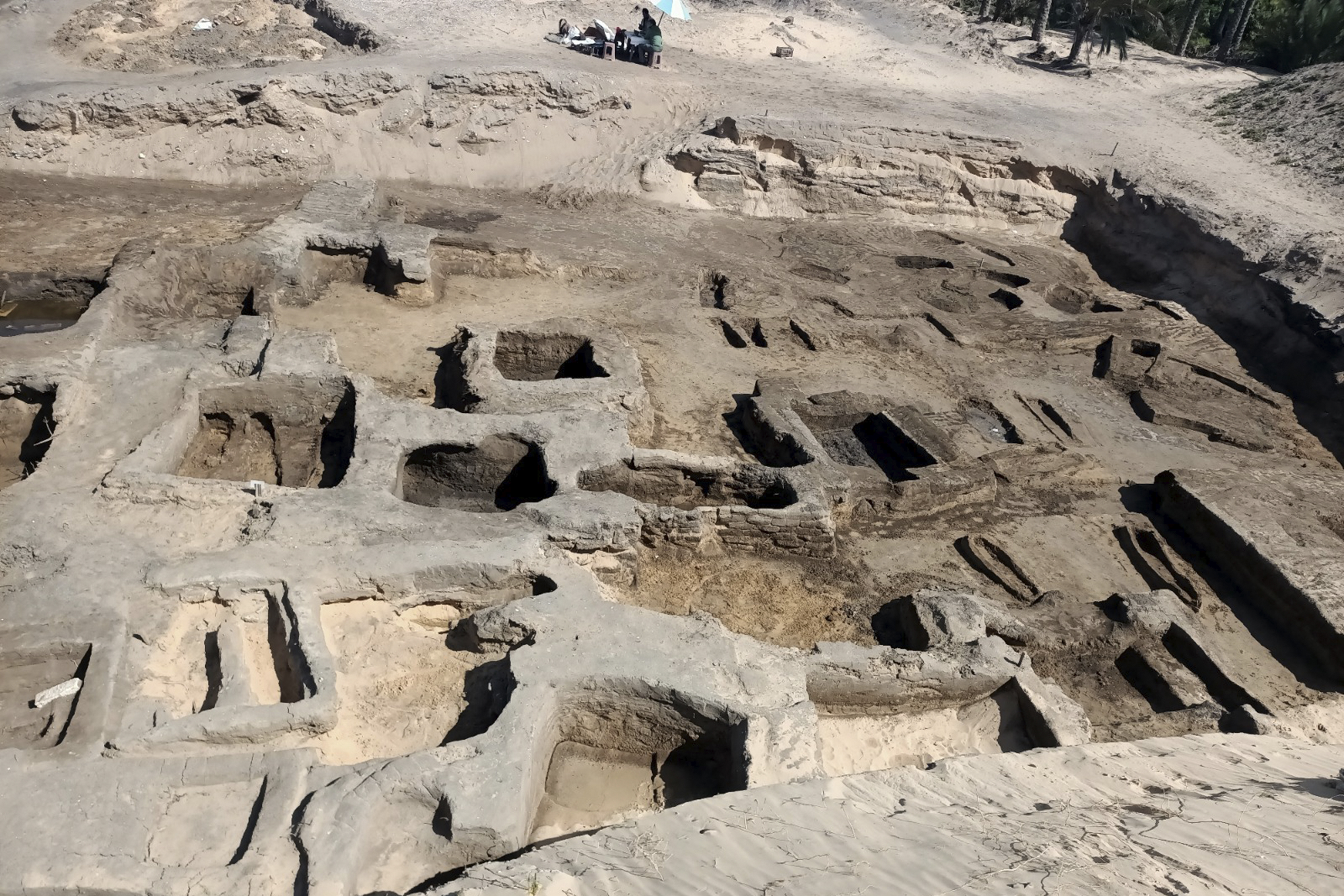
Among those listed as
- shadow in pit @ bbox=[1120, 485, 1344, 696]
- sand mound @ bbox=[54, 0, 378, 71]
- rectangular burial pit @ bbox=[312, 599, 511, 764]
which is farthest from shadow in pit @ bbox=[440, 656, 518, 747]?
sand mound @ bbox=[54, 0, 378, 71]

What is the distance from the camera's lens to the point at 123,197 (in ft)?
39.9

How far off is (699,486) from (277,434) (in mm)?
3931

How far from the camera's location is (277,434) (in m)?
8.11

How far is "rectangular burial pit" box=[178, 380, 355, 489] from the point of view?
7.73m

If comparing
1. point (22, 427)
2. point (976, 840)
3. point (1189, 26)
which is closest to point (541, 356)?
point (22, 427)

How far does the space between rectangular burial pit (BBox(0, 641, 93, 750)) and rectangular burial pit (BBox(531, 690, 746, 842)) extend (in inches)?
106

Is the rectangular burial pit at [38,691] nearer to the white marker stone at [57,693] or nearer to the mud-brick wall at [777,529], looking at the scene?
the white marker stone at [57,693]

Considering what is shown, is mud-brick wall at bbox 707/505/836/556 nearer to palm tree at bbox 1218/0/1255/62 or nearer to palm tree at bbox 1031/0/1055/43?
palm tree at bbox 1031/0/1055/43

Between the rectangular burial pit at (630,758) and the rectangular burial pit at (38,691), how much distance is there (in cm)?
268

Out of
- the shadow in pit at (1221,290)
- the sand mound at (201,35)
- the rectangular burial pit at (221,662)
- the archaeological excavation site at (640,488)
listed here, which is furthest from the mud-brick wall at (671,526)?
the sand mound at (201,35)

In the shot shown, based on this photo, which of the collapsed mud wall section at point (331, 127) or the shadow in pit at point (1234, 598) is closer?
the shadow in pit at point (1234, 598)

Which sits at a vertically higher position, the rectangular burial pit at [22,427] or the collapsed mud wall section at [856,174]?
the collapsed mud wall section at [856,174]

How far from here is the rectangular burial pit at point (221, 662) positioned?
502 centimetres

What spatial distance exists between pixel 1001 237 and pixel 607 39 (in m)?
8.22
